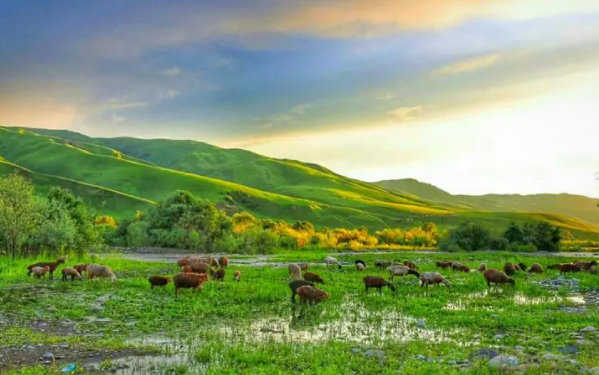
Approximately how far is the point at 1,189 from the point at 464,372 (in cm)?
3620

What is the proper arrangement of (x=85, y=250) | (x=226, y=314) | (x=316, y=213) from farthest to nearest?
(x=316, y=213) → (x=85, y=250) → (x=226, y=314)

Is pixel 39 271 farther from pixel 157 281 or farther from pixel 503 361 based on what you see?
pixel 503 361

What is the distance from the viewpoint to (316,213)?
148 m

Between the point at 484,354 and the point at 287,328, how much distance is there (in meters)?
6.41

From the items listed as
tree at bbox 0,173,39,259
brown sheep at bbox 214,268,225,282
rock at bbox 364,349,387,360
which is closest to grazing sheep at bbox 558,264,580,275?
brown sheep at bbox 214,268,225,282

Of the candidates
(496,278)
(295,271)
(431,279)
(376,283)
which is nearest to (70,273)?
(295,271)

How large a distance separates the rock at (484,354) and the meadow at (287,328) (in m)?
0.05

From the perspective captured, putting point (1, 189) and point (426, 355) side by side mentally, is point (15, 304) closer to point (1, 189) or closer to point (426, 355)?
point (426, 355)

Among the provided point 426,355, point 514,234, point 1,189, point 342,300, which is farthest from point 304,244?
point 426,355

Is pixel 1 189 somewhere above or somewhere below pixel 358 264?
above

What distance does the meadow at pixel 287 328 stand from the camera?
37.9 ft

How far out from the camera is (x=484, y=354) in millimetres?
12312

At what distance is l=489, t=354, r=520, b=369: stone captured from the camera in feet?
36.1

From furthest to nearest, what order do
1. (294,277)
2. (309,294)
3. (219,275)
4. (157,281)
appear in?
(294,277)
(219,275)
(157,281)
(309,294)
